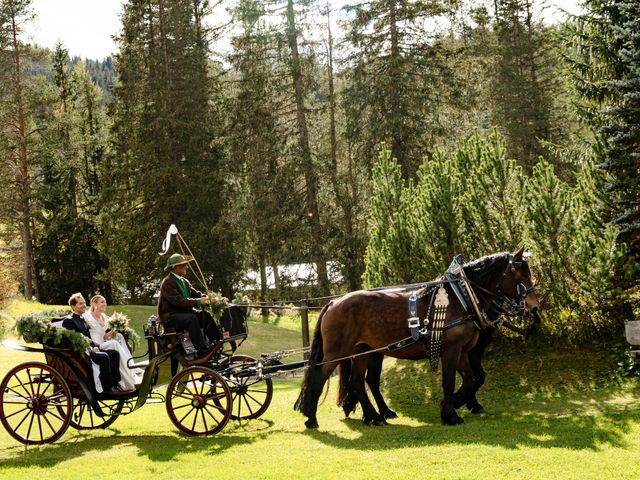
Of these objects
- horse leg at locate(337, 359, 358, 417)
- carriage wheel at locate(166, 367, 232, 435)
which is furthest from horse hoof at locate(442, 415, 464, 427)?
carriage wheel at locate(166, 367, 232, 435)

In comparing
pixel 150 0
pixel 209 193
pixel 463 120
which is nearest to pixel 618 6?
pixel 463 120

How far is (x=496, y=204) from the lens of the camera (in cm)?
1227

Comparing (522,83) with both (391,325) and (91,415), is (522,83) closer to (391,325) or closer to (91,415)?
(391,325)

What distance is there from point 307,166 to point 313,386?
1699cm

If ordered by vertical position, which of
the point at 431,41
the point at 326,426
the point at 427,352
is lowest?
the point at 326,426

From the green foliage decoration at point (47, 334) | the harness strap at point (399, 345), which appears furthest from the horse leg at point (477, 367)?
the green foliage decoration at point (47, 334)

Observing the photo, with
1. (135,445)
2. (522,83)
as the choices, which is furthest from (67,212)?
(135,445)

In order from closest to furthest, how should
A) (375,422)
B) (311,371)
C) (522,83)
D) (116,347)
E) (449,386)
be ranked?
(449,386)
(311,371)
(375,422)
(116,347)
(522,83)

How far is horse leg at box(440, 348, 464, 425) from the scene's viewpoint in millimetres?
9008

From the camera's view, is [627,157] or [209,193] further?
[209,193]

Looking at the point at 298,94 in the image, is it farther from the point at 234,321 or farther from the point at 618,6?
the point at 234,321

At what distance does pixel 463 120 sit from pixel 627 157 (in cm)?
1653

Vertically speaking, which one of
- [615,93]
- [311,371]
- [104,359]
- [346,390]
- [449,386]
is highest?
[615,93]

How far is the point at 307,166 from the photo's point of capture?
25.6 metres
